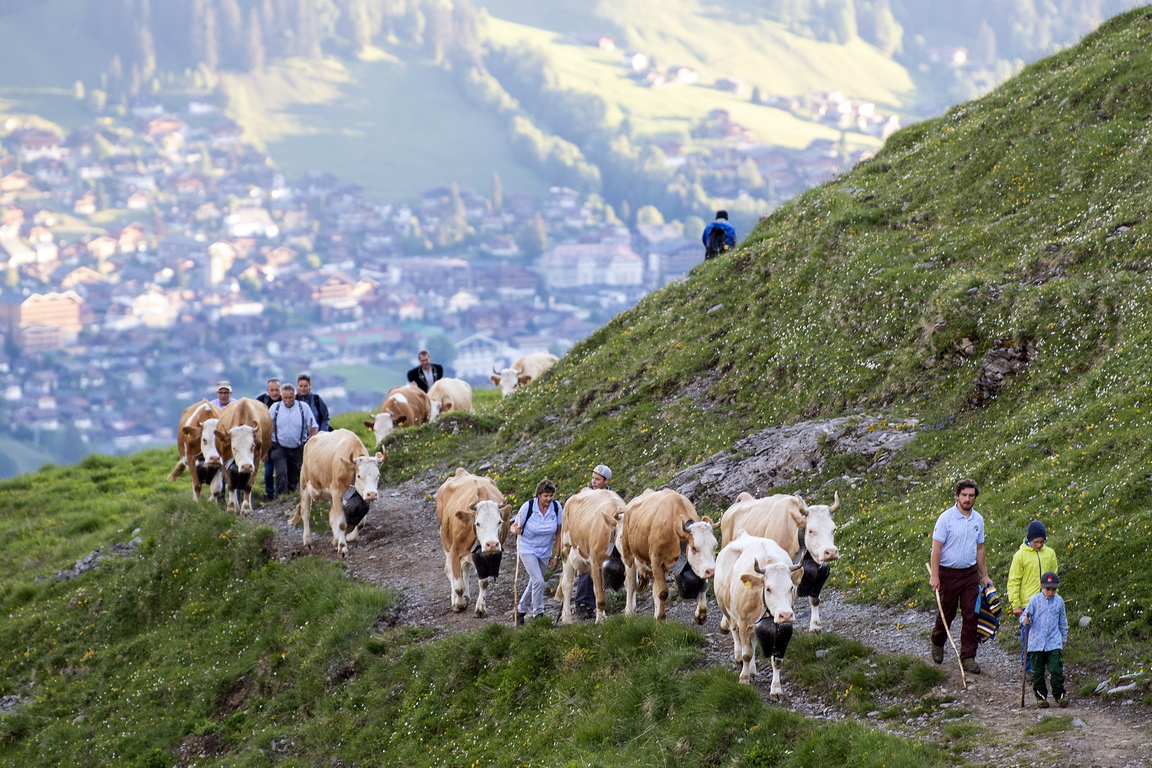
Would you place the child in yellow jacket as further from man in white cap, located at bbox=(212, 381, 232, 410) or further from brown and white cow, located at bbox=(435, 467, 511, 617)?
man in white cap, located at bbox=(212, 381, 232, 410)

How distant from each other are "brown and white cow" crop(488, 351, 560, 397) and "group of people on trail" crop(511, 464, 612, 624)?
22.5 meters

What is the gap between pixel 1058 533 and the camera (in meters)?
15.9

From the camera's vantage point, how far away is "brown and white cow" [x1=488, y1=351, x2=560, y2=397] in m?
42.1

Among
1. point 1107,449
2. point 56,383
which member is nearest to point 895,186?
point 1107,449

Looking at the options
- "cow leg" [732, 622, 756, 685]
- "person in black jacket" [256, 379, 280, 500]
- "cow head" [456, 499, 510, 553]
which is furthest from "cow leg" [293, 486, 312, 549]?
"cow leg" [732, 622, 756, 685]

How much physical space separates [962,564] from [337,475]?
13.7 meters

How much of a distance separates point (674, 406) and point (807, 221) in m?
7.40

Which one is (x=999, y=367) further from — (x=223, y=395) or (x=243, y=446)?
(x=223, y=395)

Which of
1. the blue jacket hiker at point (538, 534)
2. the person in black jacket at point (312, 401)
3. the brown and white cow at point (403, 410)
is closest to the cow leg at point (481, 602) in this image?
the blue jacket hiker at point (538, 534)

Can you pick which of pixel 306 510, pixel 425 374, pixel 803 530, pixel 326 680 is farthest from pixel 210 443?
pixel 803 530

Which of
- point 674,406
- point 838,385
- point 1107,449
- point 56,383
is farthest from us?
point 56,383

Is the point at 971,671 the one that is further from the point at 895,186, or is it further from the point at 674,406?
the point at 895,186

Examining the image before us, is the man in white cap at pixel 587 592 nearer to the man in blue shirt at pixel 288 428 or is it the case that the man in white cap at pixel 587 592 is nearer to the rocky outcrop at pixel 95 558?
the man in blue shirt at pixel 288 428

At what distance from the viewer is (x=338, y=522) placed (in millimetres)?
24047
